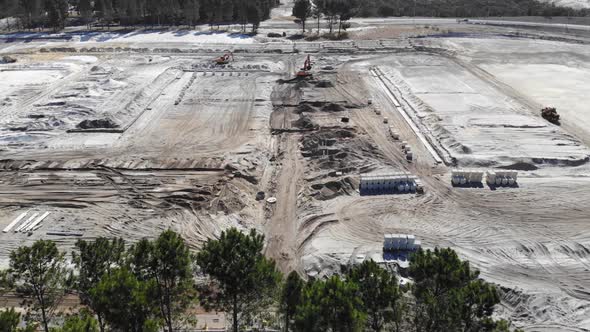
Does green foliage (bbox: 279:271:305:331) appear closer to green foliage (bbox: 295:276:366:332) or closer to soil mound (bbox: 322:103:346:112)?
green foliage (bbox: 295:276:366:332)

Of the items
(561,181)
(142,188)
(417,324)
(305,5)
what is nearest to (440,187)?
(561,181)

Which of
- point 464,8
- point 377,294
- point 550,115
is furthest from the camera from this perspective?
point 464,8

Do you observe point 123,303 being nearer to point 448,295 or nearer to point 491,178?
point 448,295

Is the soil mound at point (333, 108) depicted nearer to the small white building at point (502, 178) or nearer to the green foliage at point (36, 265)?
the small white building at point (502, 178)

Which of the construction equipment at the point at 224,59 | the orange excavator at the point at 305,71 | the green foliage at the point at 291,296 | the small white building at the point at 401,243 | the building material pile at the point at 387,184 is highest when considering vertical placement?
the construction equipment at the point at 224,59

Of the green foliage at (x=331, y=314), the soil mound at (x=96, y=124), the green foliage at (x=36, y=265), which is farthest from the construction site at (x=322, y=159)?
the green foliage at (x=36, y=265)

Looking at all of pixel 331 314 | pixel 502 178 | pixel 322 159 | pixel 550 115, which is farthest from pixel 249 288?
pixel 550 115
